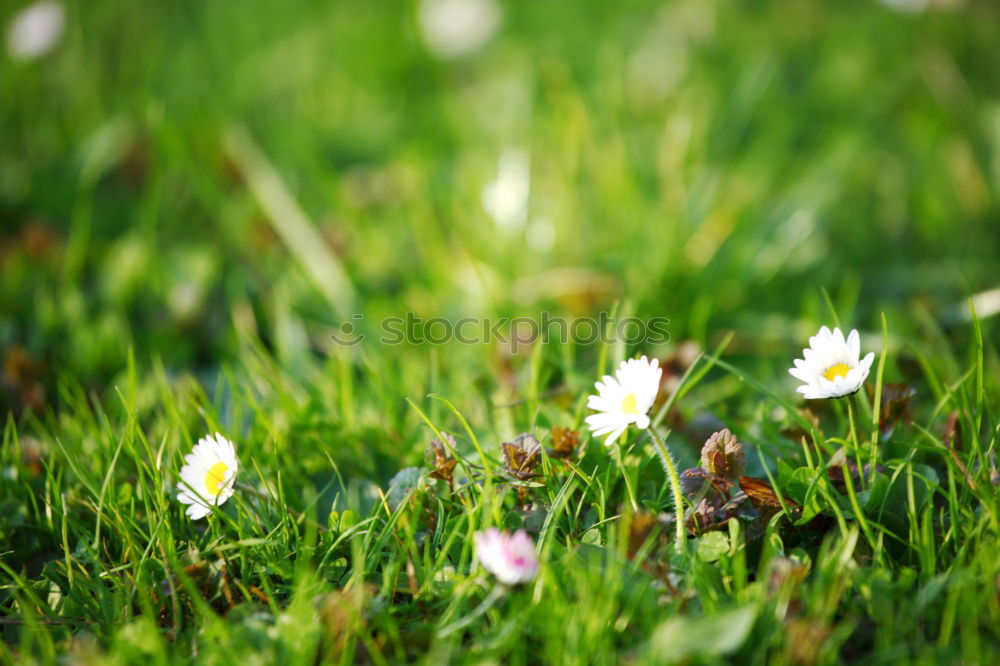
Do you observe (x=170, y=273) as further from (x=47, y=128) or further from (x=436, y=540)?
(x=436, y=540)

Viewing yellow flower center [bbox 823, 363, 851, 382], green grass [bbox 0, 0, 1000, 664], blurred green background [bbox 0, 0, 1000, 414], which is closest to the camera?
green grass [bbox 0, 0, 1000, 664]

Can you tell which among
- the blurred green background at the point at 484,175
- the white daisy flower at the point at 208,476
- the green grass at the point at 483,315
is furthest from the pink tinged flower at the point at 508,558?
the blurred green background at the point at 484,175

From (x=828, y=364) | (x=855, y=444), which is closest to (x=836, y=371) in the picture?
(x=828, y=364)

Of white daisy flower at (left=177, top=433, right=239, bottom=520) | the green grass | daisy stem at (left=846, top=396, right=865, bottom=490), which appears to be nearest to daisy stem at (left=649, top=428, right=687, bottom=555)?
the green grass

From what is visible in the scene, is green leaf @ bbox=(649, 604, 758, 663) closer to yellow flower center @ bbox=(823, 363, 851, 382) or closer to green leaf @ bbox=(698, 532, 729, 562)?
green leaf @ bbox=(698, 532, 729, 562)

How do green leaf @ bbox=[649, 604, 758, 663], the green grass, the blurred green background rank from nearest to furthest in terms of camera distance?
green leaf @ bbox=[649, 604, 758, 663], the green grass, the blurred green background

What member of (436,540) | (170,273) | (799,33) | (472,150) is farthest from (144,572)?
(799,33)
